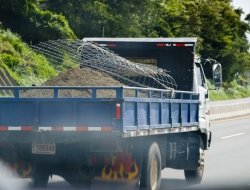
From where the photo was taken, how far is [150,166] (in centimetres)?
1051

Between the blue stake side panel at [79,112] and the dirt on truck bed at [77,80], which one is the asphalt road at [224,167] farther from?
the blue stake side panel at [79,112]

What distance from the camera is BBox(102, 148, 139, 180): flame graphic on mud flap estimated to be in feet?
32.9

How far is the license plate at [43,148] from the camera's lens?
980 centimetres

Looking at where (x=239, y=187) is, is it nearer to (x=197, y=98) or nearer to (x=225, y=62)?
(x=197, y=98)

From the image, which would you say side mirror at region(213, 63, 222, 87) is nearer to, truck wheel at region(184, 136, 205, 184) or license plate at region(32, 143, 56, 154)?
→ truck wheel at region(184, 136, 205, 184)

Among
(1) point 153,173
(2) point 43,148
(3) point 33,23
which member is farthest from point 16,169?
(3) point 33,23

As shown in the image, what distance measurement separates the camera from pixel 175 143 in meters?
12.6

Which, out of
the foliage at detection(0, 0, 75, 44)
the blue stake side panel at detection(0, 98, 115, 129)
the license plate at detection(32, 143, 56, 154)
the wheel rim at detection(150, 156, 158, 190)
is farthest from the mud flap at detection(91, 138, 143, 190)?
the foliage at detection(0, 0, 75, 44)

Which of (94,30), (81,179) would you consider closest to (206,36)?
(94,30)

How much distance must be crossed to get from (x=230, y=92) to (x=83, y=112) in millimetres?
59985

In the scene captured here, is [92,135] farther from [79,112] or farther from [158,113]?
[158,113]

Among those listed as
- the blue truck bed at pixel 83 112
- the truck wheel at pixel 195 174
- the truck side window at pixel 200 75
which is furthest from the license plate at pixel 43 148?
the truck side window at pixel 200 75

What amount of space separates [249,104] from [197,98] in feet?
93.2

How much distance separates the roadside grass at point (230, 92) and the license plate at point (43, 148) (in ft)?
168
